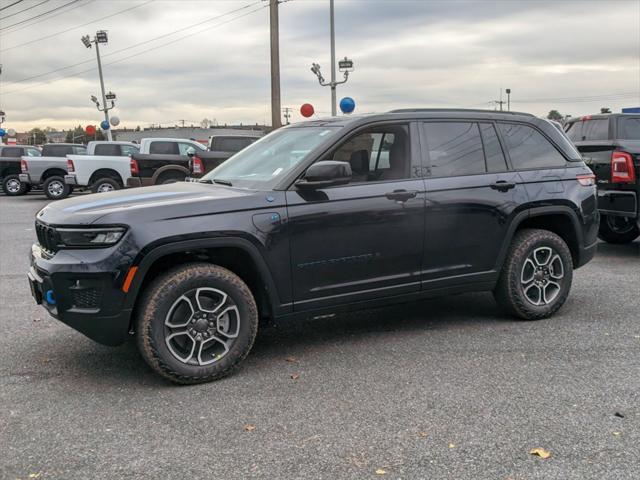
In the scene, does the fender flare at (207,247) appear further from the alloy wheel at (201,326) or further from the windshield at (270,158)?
the windshield at (270,158)

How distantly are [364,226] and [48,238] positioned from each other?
2.17 m

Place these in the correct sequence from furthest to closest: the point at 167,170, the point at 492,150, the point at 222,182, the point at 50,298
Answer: the point at 167,170, the point at 492,150, the point at 222,182, the point at 50,298

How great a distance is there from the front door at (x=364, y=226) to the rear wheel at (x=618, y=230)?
5343 millimetres

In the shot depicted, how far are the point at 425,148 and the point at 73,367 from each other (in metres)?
3.14

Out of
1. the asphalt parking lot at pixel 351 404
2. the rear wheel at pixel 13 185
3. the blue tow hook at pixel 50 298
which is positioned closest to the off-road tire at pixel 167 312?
the asphalt parking lot at pixel 351 404

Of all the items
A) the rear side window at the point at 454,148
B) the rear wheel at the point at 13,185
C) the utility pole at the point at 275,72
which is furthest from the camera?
the rear wheel at the point at 13,185

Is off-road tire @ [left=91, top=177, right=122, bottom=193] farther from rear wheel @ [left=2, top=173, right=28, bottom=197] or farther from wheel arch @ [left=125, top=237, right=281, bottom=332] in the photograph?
wheel arch @ [left=125, top=237, right=281, bottom=332]

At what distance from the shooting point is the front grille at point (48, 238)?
158 inches

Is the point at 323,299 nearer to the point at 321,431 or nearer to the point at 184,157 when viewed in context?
the point at 321,431

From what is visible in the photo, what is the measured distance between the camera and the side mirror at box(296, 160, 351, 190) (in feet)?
14.1

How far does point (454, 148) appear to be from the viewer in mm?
5164

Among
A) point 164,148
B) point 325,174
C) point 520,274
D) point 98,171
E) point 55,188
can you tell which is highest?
point 164,148

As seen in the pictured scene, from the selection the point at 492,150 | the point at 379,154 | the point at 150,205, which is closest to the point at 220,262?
the point at 150,205

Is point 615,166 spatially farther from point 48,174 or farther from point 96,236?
Answer: point 48,174
